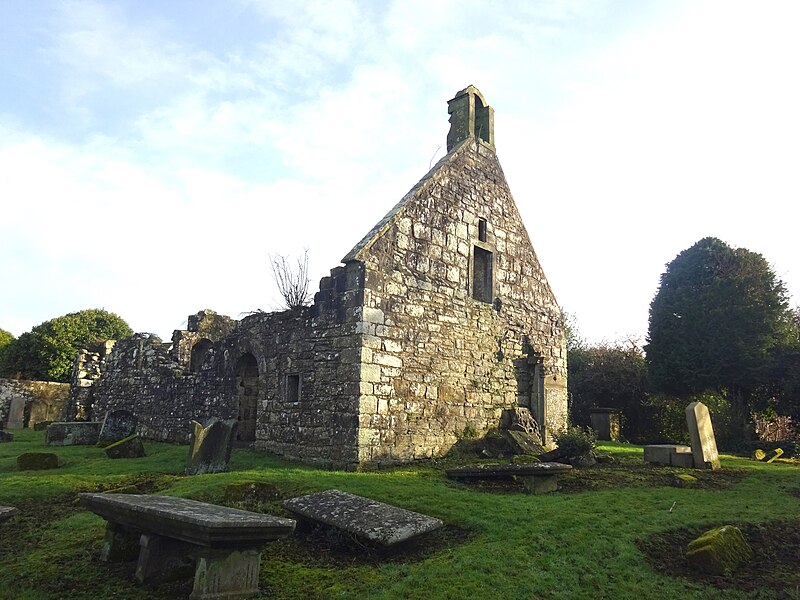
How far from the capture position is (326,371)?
10.8 m

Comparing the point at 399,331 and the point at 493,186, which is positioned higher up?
the point at 493,186

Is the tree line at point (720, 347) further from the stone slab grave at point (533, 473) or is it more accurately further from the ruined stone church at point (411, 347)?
the stone slab grave at point (533, 473)

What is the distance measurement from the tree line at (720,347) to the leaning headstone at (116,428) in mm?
13455

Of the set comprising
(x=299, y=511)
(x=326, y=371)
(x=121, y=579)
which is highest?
(x=326, y=371)

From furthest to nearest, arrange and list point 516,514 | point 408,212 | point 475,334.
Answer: point 475,334 < point 408,212 < point 516,514

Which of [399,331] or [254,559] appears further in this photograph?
[399,331]

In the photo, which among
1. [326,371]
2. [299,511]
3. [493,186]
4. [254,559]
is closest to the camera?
[254,559]

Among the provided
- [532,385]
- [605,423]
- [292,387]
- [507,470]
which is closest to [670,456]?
[532,385]

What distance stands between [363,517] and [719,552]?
11.9 ft

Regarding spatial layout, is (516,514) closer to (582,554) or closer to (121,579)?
(582,554)

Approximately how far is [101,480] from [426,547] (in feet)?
20.4

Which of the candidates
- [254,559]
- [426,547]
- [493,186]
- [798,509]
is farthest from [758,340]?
[254,559]

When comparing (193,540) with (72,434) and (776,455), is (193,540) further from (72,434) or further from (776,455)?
(776,455)

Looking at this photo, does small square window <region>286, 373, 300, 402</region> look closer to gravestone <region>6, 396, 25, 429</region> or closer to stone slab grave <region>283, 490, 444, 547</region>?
stone slab grave <region>283, 490, 444, 547</region>
